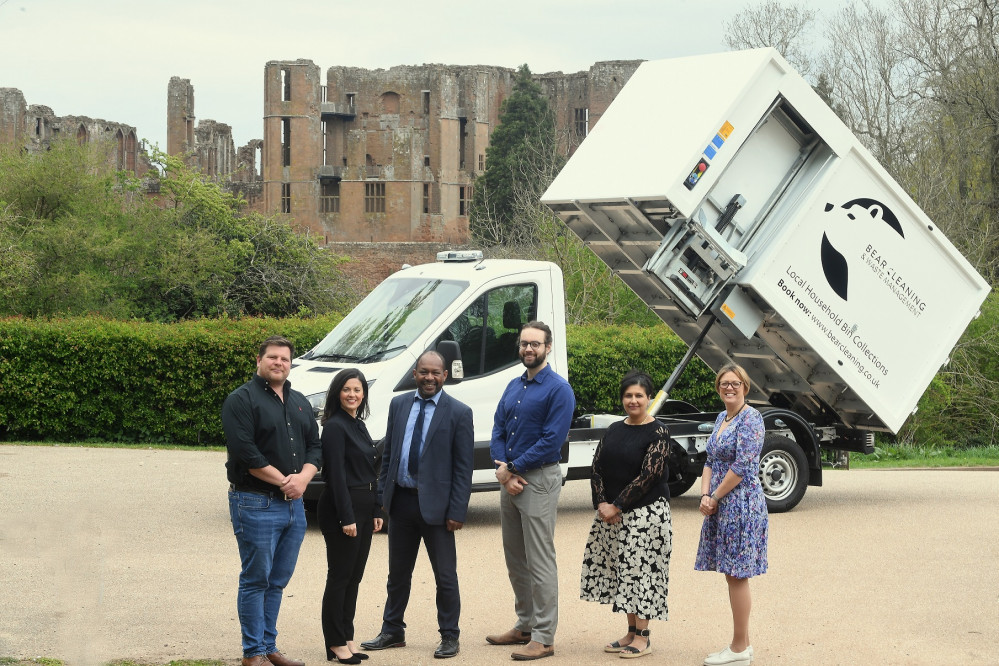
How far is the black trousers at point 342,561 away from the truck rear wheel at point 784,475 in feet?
20.3

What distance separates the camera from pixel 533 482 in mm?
7508

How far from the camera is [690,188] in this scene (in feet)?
36.1

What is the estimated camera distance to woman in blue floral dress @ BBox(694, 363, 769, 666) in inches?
280

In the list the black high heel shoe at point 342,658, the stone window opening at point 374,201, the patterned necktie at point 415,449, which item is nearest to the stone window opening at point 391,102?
the stone window opening at point 374,201

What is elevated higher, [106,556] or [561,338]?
[561,338]

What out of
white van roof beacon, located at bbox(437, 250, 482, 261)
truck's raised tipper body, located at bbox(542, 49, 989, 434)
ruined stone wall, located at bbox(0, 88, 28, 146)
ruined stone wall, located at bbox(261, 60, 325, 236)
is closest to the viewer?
truck's raised tipper body, located at bbox(542, 49, 989, 434)

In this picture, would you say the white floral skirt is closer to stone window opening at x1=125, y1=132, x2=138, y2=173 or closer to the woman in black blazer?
the woman in black blazer

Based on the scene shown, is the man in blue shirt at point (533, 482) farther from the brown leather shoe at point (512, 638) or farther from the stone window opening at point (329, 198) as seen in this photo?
the stone window opening at point (329, 198)

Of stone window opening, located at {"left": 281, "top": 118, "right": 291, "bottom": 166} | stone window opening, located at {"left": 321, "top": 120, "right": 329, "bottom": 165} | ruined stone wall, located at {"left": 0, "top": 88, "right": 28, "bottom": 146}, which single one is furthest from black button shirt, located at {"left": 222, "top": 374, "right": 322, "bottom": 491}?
ruined stone wall, located at {"left": 0, "top": 88, "right": 28, "bottom": 146}

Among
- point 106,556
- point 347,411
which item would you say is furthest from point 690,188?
point 106,556

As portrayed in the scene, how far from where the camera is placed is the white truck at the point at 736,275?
→ 1134 centimetres

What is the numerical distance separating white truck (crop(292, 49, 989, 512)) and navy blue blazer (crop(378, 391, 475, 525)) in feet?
12.2

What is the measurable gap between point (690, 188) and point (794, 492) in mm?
3499

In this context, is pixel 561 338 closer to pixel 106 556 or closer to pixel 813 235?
pixel 813 235
